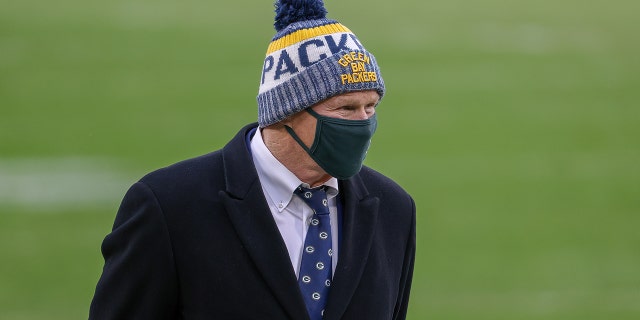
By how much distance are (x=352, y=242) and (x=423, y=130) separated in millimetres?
2796

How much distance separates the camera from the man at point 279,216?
5.05 feet

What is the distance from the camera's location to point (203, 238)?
1.56 meters

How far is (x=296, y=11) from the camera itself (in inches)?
64.2

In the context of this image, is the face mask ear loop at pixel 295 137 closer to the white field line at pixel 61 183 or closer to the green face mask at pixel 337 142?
A: the green face mask at pixel 337 142

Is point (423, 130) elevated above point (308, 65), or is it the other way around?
point (308, 65)

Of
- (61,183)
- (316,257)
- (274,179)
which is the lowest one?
(61,183)

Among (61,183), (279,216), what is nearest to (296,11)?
(279,216)

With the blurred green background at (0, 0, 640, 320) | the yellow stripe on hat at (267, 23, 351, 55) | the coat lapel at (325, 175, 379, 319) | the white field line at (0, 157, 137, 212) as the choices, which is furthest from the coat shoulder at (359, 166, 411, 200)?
the white field line at (0, 157, 137, 212)

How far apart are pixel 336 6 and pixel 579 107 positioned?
107 centimetres

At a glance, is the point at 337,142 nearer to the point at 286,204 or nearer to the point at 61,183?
the point at 286,204

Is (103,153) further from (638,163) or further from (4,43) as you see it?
(638,163)

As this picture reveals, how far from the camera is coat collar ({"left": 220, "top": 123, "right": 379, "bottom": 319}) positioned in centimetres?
155

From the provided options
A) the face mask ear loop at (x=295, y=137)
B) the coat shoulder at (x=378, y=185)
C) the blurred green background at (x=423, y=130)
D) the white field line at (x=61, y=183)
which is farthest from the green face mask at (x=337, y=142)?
the white field line at (x=61, y=183)

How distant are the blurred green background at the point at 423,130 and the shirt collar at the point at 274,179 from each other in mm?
2026
